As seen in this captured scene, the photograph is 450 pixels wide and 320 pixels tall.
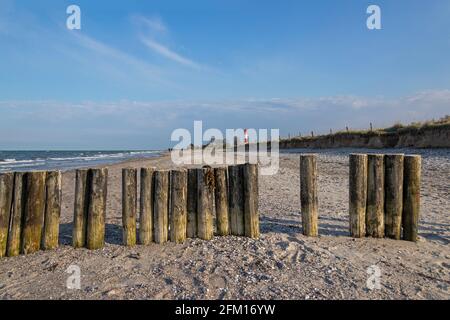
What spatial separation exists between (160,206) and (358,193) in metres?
3.08

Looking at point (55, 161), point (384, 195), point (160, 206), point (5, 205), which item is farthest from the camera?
point (55, 161)

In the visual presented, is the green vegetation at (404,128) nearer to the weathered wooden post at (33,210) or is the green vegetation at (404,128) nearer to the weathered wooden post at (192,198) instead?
the weathered wooden post at (192,198)

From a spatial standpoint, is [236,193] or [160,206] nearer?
[160,206]

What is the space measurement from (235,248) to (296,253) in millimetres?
853

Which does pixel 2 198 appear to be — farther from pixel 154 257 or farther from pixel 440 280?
pixel 440 280

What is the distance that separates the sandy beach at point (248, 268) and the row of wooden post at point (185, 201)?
0.67 ft

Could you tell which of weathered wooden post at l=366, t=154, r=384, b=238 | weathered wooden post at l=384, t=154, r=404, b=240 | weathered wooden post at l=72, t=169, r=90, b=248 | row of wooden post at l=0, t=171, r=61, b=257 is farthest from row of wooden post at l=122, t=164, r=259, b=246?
weathered wooden post at l=384, t=154, r=404, b=240

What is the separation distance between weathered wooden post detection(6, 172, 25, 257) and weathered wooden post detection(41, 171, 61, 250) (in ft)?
1.07

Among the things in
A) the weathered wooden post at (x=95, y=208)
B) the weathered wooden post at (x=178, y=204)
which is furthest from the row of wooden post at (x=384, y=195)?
the weathered wooden post at (x=95, y=208)

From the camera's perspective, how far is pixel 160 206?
15.4 ft

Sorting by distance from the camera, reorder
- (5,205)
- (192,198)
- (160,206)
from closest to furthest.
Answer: (5,205)
(160,206)
(192,198)

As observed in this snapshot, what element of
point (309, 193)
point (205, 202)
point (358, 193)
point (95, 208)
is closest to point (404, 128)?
point (358, 193)

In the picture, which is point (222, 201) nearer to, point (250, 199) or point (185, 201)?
point (250, 199)
